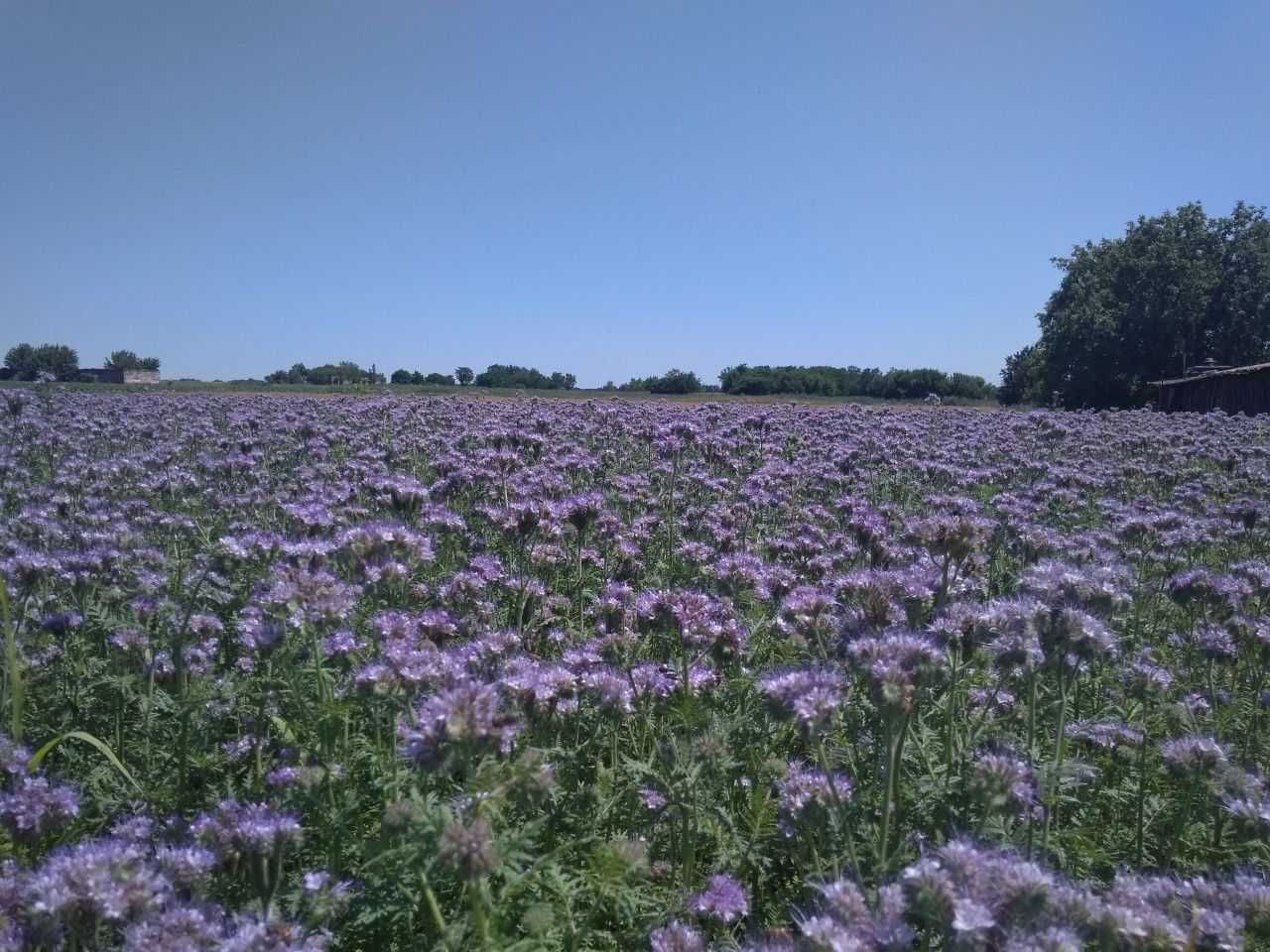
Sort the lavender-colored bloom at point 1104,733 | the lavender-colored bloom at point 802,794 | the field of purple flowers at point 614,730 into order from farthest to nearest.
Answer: the lavender-colored bloom at point 1104,733, the lavender-colored bloom at point 802,794, the field of purple flowers at point 614,730

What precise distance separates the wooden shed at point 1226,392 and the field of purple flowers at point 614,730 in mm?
28543

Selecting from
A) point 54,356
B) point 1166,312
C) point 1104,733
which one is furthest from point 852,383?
point 1104,733

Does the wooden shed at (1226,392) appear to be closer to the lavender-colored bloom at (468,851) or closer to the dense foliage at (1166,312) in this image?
the dense foliage at (1166,312)

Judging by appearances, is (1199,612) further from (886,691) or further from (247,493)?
(247,493)

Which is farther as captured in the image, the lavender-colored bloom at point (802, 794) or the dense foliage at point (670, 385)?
the dense foliage at point (670, 385)

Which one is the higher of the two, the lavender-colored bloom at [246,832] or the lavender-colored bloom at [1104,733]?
the lavender-colored bloom at [246,832]

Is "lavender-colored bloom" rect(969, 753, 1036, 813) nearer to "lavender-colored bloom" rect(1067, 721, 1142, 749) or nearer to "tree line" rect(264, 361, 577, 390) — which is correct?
"lavender-colored bloom" rect(1067, 721, 1142, 749)

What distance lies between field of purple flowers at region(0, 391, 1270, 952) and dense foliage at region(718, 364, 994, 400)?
5017 cm

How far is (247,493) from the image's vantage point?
7.49m

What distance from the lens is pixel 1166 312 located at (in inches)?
2173

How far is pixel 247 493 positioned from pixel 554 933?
6.01 m

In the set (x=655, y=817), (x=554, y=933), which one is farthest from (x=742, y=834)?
(x=554, y=933)

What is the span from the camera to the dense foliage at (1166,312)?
55375 mm

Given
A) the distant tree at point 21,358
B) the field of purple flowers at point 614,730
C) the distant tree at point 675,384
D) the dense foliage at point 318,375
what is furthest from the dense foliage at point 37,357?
the field of purple flowers at point 614,730
